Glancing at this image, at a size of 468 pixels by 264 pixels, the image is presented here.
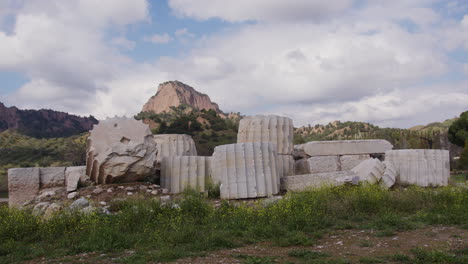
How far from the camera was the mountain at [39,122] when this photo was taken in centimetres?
5500

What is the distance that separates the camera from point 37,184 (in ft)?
33.2

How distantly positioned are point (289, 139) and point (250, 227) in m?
6.25

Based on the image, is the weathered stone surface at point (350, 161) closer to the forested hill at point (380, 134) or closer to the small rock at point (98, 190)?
the small rock at point (98, 190)

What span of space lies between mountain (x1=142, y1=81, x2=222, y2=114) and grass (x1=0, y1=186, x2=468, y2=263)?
68.9 m

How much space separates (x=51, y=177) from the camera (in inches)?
407

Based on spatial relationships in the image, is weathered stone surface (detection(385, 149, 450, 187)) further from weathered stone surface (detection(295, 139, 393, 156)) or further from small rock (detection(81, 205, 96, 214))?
small rock (detection(81, 205, 96, 214))

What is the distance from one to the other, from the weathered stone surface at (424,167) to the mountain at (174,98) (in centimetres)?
6588

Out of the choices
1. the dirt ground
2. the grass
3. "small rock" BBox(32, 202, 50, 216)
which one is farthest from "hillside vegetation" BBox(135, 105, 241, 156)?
the dirt ground

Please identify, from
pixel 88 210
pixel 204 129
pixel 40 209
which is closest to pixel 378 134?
pixel 204 129

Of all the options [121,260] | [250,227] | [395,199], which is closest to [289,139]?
[395,199]

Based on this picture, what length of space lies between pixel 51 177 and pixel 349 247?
322 inches

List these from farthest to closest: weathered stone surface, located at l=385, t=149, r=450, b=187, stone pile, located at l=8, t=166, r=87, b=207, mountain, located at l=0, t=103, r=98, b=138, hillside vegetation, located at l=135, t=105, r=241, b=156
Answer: mountain, located at l=0, t=103, r=98, b=138
hillside vegetation, located at l=135, t=105, r=241, b=156
weathered stone surface, located at l=385, t=149, r=450, b=187
stone pile, located at l=8, t=166, r=87, b=207

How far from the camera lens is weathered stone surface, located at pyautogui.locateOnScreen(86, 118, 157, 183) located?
9.65 metres

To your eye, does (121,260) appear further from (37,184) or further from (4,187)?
(4,187)
